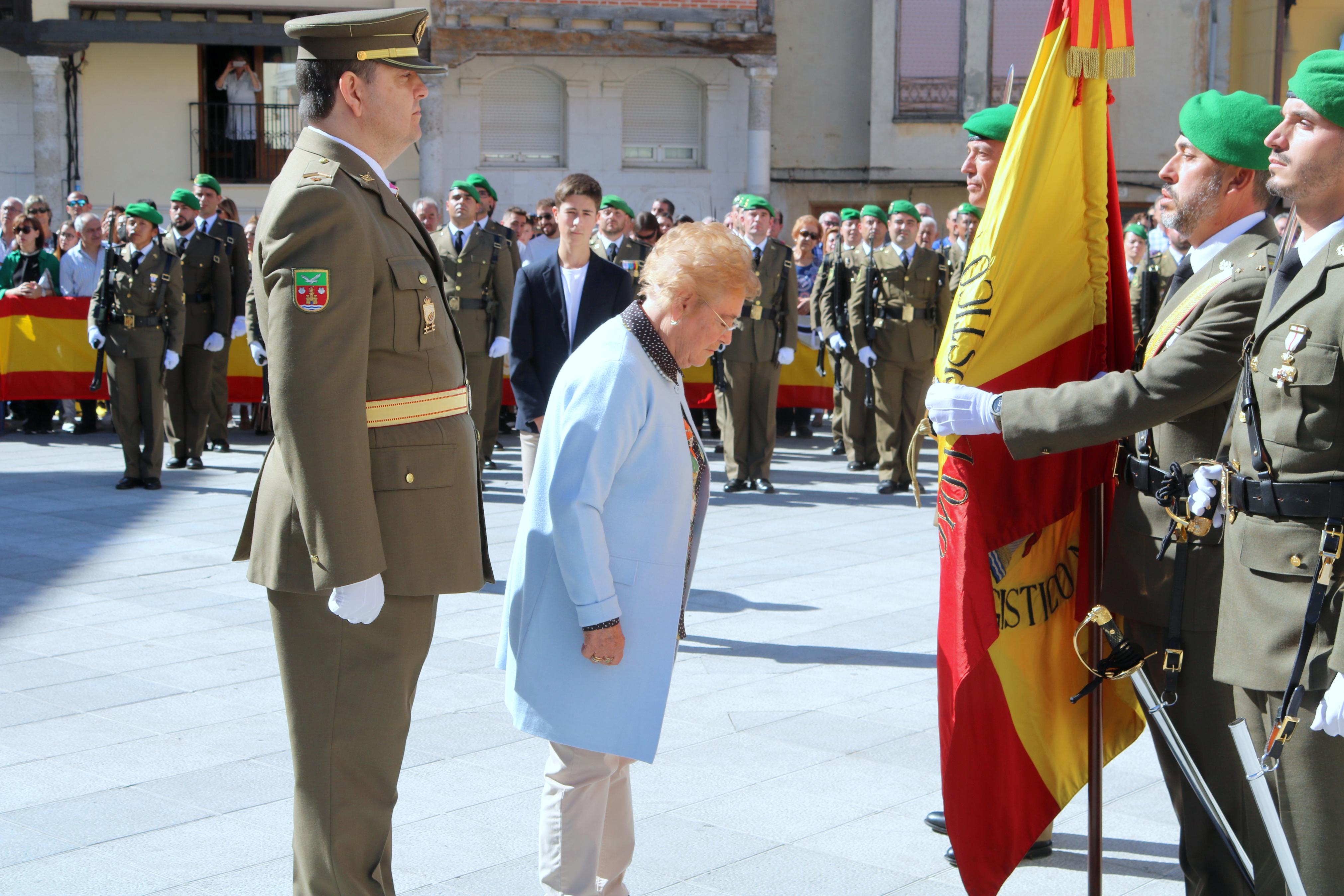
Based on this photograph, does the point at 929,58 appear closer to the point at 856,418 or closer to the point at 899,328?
the point at 856,418

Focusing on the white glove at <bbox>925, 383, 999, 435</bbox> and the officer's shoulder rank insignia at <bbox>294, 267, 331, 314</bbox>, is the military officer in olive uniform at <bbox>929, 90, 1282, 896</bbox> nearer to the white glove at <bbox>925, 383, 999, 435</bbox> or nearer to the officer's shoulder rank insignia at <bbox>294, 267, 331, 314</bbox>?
the white glove at <bbox>925, 383, 999, 435</bbox>

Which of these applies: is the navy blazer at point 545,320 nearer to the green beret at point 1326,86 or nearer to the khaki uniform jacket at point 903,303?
the green beret at point 1326,86

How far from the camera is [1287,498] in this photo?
9.32 ft

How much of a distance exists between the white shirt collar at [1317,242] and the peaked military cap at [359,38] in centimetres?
189

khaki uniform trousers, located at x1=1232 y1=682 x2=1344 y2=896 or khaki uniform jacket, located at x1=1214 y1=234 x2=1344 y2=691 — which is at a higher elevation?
khaki uniform jacket, located at x1=1214 y1=234 x2=1344 y2=691

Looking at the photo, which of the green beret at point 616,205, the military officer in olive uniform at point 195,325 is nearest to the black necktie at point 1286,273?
the green beret at point 616,205

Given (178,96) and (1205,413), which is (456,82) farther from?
(1205,413)

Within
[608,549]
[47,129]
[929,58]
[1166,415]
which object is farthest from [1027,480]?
[929,58]

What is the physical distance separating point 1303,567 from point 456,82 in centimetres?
2239

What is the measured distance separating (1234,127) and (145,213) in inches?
361

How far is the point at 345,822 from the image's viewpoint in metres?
2.95

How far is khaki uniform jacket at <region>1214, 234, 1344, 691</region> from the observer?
280 cm

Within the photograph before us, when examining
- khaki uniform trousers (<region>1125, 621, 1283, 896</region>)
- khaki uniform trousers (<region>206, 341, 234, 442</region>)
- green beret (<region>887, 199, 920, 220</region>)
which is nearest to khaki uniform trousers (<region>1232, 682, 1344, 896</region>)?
khaki uniform trousers (<region>1125, 621, 1283, 896</region>)

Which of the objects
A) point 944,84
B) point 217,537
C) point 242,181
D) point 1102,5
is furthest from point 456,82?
point 1102,5
